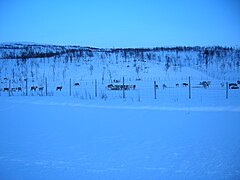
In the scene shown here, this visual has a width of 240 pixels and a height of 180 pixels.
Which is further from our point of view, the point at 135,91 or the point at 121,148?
the point at 135,91

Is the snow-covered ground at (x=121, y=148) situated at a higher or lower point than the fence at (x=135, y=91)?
lower

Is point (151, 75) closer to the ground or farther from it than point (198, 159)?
farther from it

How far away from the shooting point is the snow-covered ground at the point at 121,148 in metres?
3.38

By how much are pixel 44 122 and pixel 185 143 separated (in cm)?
439

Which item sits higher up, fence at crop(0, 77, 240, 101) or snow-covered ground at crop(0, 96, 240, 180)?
fence at crop(0, 77, 240, 101)

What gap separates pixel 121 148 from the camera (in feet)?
14.5

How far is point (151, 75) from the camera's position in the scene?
31984 mm

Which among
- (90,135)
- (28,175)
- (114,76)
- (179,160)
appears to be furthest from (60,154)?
(114,76)

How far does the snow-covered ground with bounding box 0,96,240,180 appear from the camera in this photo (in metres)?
3.38

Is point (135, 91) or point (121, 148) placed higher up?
point (135, 91)

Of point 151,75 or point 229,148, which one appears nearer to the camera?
point 229,148

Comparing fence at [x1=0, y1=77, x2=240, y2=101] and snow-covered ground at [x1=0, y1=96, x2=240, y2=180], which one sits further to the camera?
fence at [x1=0, y1=77, x2=240, y2=101]

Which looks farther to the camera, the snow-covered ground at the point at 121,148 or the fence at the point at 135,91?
the fence at the point at 135,91

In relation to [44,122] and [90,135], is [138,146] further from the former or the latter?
[44,122]
